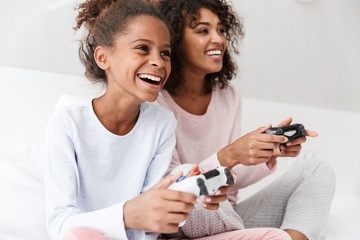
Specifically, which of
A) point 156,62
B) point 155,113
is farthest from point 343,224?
point 156,62

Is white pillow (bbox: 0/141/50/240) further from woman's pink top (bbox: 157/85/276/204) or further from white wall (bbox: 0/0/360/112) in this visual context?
white wall (bbox: 0/0/360/112)

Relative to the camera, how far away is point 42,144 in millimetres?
1470

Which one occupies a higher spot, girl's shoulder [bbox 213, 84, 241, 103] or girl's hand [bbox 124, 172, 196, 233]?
girl's shoulder [bbox 213, 84, 241, 103]

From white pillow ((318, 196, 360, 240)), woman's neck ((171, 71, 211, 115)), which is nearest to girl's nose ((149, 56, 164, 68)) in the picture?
woman's neck ((171, 71, 211, 115))

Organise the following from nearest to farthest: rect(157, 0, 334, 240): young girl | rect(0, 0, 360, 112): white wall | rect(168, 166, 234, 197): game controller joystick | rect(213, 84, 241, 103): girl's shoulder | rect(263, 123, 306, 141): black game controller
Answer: rect(168, 166, 234, 197): game controller joystick → rect(263, 123, 306, 141): black game controller → rect(157, 0, 334, 240): young girl → rect(213, 84, 241, 103): girl's shoulder → rect(0, 0, 360, 112): white wall

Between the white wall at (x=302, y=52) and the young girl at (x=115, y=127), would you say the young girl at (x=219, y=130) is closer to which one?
the young girl at (x=115, y=127)

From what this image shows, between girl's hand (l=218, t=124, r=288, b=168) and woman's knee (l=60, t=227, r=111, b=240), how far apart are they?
1.41 feet

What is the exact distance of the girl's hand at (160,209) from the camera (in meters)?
0.79

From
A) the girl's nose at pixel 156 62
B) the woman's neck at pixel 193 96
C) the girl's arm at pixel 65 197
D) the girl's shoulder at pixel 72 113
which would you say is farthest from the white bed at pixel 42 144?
the girl's nose at pixel 156 62

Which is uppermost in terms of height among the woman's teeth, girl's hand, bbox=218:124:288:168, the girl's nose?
the woman's teeth

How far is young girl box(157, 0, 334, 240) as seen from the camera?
1.22 meters

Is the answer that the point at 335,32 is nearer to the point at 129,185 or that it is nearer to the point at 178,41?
the point at 178,41

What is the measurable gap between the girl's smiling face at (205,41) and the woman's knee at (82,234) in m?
0.67

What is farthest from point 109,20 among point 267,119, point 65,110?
point 267,119
